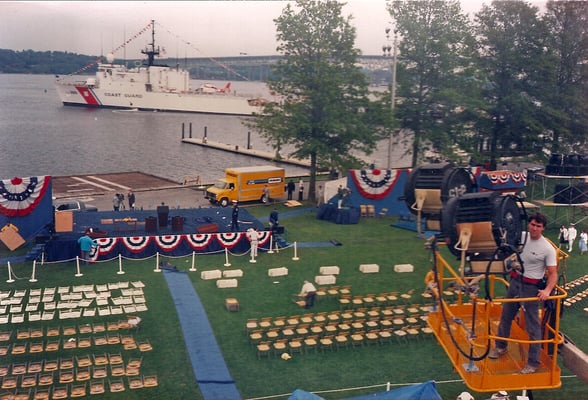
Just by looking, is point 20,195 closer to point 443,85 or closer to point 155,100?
point 443,85

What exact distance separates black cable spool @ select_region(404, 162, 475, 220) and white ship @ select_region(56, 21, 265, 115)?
149 meters

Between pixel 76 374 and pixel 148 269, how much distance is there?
11.1 m

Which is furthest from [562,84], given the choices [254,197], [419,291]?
[419,291]

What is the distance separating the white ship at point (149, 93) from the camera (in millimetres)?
160750

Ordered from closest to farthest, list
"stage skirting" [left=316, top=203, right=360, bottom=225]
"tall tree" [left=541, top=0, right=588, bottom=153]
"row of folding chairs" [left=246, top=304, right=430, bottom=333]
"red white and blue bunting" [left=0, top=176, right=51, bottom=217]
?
"row of folding chairs" [left=246, top=304, right=430, bottom=333], "red white and blue bunting" [left=0, top=176, right=51, bottom=217], "stage skirting" [left=316, top=203, right=360, bottom=225], "tall tree" [left=541, top=0, right=588, bottom=153]

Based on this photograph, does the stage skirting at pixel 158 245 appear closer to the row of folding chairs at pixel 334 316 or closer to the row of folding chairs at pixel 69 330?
the row of folding chairs at pixel 69 330

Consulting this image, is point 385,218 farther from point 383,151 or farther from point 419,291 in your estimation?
point 383,151

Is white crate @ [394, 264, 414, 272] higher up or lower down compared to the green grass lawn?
higher up

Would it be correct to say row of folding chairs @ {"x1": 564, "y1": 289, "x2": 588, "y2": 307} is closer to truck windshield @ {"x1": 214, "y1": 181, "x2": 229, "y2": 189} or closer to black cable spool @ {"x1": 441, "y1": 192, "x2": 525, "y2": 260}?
black cable spool @ {"x1": 441, "y1": 192, "x2": 525, "y2": 260}

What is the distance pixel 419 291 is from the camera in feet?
86.3

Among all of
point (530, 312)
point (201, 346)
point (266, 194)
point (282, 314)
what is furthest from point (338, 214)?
point (530, 312)

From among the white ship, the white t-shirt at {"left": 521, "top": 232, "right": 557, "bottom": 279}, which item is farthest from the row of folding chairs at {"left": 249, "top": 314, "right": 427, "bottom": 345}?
the white ship

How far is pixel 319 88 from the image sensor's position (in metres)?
44.5

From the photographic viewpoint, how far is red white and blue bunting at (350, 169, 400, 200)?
41062mm
